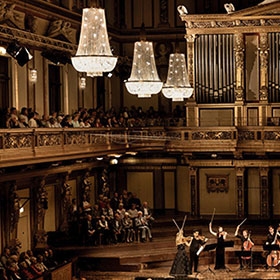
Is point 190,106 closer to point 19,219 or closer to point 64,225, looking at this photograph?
point 64,225

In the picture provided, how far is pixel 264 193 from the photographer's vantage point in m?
24.2

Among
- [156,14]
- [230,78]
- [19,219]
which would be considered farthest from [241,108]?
[19,219]

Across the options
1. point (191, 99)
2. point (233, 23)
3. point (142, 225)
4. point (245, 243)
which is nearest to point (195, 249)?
point (245, 243)

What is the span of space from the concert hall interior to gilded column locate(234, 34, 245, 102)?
35mm

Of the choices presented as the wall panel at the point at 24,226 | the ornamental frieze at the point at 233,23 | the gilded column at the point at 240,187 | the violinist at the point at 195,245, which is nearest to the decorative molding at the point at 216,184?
the gilded column at the point at 240,187

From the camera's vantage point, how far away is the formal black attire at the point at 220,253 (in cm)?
1908

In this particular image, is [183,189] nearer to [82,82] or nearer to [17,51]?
[82,82]

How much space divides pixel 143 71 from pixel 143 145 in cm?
867

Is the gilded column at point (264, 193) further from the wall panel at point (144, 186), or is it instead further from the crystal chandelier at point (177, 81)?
the crystal chandelier at point (177, 81)

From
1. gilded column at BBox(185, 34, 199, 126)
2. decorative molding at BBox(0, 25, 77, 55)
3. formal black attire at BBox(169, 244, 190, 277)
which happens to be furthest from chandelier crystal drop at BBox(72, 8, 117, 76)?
gilded column at BBox(185, 34, 199, 126)

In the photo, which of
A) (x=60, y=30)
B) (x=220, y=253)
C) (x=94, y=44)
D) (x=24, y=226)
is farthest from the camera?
(x=60, y=30)

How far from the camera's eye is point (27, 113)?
666 inches

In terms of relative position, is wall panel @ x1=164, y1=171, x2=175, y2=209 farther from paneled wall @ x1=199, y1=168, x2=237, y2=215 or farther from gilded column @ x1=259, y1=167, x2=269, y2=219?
gilded column @ x1=259, y1=167, x2=269, y2=219

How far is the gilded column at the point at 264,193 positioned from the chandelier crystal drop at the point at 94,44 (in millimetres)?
13189
